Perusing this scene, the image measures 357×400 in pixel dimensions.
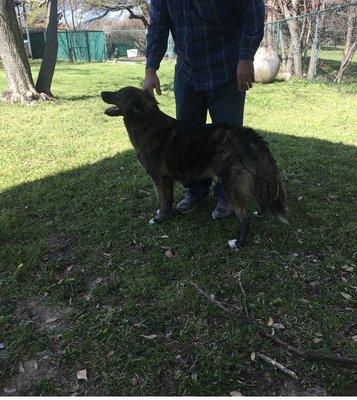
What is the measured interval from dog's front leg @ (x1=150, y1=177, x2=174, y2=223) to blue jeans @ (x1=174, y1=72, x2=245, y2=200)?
475mm

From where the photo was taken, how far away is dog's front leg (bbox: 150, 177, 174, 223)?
3.78 m

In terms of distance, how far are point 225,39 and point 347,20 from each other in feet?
38.6

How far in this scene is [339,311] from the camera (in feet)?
9.27

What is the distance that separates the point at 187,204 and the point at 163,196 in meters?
0.39

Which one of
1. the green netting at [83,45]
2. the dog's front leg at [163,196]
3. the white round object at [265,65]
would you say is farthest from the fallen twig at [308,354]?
the green netting at [83,45]

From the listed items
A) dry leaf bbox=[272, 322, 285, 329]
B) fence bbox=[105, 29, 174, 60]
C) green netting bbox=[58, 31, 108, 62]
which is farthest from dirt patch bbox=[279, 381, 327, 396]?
fence bbox=[105, 29, 174, 60]

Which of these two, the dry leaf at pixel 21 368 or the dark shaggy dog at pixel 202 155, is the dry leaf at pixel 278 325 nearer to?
the dark shaggy dog at pixel 202 155

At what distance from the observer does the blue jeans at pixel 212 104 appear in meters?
3.56

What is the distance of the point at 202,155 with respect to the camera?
3.39 meters

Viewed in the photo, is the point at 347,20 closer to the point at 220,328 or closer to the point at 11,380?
the point at 220,328

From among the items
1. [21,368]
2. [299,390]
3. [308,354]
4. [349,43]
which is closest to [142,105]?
[21,368]

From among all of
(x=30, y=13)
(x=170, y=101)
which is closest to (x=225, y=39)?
(x=170, y=101)

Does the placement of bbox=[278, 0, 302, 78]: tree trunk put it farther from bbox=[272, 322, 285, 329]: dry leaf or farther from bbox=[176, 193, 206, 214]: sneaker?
bbox=[272, 322, 285, 329]: dry leaf

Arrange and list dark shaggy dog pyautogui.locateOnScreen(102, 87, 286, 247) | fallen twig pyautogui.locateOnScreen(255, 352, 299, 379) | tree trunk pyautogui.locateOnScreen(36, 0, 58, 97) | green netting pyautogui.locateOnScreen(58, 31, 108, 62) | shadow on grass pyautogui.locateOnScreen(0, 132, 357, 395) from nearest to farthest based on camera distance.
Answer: fallen twig pyautogui.locateOnScreen(255, 352, 299, 379) < shadow on grass pyautogui.locateOnScreen(0, 132, 357, 395) < dark shaggy dog pyautogui.locateOnScreen(102, 87, 286, 247) < tree trunk pyautogui.locateOnScreen(36, 0, 58, 97) < green netting pyautogui.locateOnScreen(58, 31, 108, 62)
